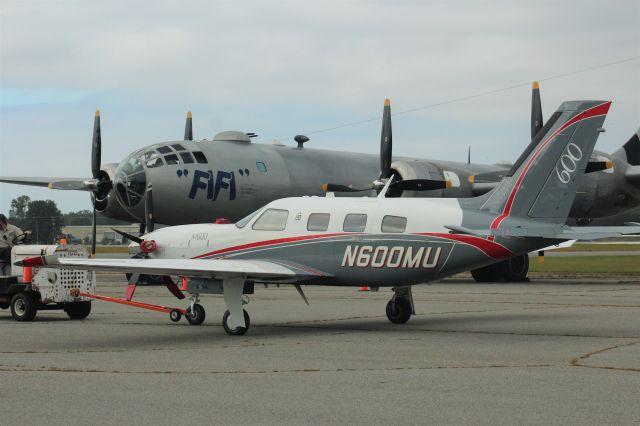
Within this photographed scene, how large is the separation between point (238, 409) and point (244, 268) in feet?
23.8

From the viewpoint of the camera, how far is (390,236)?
1706 cm

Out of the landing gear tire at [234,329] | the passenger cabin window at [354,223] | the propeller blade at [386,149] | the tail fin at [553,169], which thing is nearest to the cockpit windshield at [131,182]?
the propeller blade at [386,149]

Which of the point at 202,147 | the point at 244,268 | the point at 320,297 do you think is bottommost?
the point at 320,297

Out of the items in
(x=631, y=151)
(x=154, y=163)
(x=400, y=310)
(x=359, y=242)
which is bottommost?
(x=400, y=310)

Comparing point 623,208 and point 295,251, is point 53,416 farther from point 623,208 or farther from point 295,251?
point 623,208

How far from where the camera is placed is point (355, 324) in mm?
18625

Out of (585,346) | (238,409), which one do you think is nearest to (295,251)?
(585,346)

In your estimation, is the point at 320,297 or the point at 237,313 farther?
the point at 320,297

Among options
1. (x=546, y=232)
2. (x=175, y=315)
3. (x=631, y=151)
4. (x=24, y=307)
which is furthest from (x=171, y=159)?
(x=631, y=151)

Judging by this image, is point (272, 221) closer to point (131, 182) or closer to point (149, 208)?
point (149, 208)

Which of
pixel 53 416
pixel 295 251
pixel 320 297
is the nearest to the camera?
pixel 53 416

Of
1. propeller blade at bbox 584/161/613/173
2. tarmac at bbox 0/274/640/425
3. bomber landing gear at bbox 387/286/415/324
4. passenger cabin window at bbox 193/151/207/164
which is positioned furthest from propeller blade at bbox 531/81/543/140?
bomber landing gear at bbox 387/286/415/324

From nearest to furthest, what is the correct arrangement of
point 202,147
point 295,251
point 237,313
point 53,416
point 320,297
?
point 53,416 < point 237,313 < point 295,251 < point 320,297 < point 202,147

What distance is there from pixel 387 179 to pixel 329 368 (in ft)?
76.1
